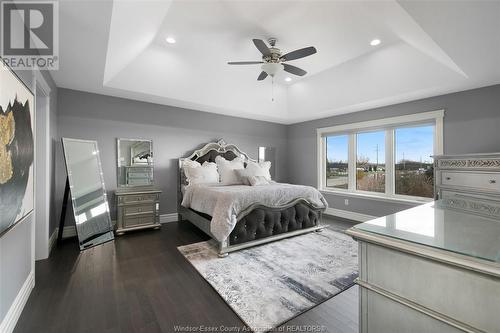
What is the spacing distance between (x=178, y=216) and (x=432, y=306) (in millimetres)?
4465

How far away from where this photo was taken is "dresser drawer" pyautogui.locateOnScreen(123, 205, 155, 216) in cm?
385

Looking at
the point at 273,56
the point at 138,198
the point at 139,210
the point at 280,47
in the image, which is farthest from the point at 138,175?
the point at 280,47

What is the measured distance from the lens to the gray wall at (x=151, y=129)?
12.5ft

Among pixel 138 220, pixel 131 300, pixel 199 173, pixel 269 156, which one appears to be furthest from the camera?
pixel 269 156

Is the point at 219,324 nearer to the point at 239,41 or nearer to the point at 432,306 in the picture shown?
the point at 432,306

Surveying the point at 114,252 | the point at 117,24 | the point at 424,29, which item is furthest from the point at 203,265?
the point at 424,29

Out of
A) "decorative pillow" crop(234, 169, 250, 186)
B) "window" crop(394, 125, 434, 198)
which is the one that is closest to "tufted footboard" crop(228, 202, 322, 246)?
"decorative pillow" crop(234, 169, 250, 186)

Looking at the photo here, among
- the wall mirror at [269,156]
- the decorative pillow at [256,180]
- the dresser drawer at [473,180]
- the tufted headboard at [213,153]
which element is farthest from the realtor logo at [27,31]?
the dresser drawer at [473,180]

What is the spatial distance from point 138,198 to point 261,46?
319 centimetres

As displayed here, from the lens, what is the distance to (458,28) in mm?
2143

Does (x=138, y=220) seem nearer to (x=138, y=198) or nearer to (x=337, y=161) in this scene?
(x=138, y=198)

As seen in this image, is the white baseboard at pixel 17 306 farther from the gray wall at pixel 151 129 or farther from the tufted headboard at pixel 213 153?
the tufted headboard at pixel 213 153

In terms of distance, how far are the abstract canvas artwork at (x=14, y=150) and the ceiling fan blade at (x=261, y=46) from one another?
228 cm

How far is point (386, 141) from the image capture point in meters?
4.56
